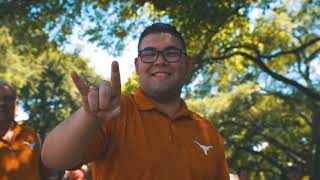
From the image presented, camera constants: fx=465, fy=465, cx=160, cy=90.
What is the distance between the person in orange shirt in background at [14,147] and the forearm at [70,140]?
8.25ft

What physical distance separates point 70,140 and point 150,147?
1.65 ft

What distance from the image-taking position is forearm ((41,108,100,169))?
1920 mm

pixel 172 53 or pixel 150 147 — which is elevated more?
pixel 172 53

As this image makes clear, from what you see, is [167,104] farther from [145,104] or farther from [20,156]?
[20,156]

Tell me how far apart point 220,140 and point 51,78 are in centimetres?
3990

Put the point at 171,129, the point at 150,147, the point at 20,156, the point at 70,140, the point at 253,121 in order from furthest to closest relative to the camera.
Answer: the point at 253,121, the point at 20,156, the point at 171,129, the point at 150,147, the point at 70,140

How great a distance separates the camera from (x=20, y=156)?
4453 millimetres

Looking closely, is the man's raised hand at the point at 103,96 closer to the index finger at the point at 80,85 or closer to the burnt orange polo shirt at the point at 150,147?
the index finger at the point at 80,85

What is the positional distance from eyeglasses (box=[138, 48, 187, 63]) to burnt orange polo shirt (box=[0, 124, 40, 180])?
92.1 inches

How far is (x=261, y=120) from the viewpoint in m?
26.0

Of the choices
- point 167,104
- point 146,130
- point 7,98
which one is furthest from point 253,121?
point 146,130

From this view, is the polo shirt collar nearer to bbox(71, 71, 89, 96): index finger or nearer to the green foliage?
bbox(71, 71, 89, 96): index finger

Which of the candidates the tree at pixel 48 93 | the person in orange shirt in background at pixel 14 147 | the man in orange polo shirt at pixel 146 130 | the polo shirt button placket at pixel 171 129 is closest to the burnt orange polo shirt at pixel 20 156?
the person in orange shirt in background at pixel 14 147

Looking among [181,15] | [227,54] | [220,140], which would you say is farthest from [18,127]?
[227,54]
